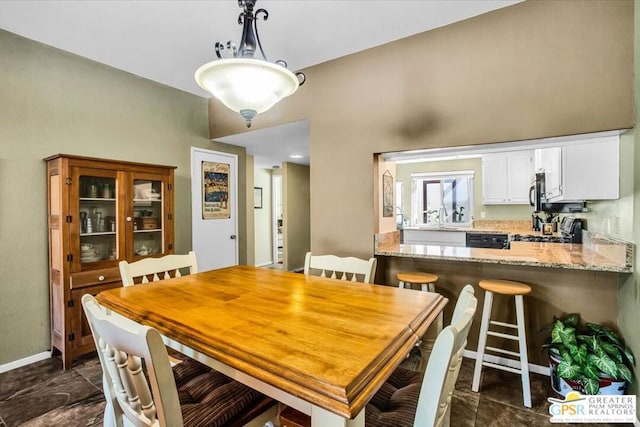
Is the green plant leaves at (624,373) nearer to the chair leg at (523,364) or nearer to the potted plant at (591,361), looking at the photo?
the potted plant at (591,361)

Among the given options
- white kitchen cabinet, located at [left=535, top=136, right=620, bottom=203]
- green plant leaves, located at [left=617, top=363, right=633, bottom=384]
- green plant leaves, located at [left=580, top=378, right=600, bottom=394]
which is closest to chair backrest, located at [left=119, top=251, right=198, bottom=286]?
green plant leaves, located at [left=580, top=378, right=600, bottom=394]

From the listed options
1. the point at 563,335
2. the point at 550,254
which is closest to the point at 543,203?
the point at 550,254

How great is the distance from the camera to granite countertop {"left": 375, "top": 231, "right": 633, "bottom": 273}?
1.81 metres

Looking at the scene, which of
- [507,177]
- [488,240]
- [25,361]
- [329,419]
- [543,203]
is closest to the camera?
[329,419]

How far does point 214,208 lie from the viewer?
3.94 meters

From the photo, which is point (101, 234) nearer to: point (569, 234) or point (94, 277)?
point (94, 277)

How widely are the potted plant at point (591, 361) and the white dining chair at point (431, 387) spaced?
1141 mm

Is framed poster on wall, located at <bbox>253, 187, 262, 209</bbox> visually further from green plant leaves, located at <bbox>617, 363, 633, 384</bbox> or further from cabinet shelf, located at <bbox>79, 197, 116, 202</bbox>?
green plant leaves, located at <bbox>617, 363, 633, 384</bbox>

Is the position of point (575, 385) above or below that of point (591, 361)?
below

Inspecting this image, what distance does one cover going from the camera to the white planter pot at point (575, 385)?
174cm

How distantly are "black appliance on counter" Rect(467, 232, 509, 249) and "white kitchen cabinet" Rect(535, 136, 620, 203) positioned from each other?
4.15ft

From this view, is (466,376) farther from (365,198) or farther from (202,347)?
(202,347)

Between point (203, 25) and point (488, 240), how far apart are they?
4.14 m

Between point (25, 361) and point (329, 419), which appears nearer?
point (329, 419)
